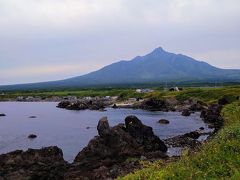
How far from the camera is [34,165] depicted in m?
39.5

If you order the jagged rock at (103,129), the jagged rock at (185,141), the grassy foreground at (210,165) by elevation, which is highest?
the grassy foreground at (210,165)

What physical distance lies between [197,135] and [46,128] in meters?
33.9

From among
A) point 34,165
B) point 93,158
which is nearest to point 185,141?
point 93,158

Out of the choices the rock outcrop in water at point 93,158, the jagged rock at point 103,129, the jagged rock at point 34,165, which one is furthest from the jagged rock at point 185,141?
the jagged rock at point 34,165

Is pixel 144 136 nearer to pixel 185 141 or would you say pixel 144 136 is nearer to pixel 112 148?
pixel 185 141

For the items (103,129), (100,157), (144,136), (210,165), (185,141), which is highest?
(210,165)

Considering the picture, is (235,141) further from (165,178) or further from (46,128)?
(46,128)

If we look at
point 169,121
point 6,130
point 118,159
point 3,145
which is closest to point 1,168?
point 118,159

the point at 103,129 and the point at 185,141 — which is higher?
the point at 103,129

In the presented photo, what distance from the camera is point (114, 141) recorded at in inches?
1807

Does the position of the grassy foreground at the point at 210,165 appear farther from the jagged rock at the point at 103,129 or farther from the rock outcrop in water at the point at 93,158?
the jagged rock at the point at 103,129

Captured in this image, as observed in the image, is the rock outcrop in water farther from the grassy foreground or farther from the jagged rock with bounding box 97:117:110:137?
the grassy foreground

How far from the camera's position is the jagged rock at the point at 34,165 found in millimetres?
34741

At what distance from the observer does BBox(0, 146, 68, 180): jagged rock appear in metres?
34.7
